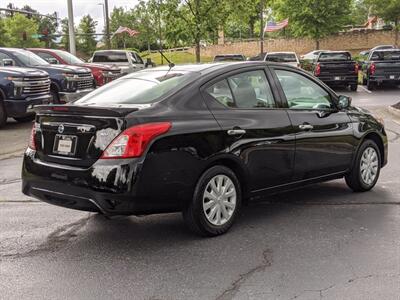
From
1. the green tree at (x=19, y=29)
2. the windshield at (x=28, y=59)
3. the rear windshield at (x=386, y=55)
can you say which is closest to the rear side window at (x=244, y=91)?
the windshield at (x=28, y=59)

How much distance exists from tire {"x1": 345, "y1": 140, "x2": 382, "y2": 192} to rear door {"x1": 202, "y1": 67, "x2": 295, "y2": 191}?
→ 1.25 metres

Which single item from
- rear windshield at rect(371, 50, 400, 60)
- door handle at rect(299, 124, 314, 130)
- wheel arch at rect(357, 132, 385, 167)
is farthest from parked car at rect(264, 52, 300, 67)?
door handle at rect(299, 124, 314, 130)

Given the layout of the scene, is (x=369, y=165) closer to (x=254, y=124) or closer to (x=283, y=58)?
(x=254, y=124)

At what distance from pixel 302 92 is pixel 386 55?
814 inches

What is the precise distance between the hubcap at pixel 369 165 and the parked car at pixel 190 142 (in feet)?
1.55

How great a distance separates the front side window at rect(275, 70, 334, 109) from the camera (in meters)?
5.99

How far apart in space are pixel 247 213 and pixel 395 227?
149 centimetres

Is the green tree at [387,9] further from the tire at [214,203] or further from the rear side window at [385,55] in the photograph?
the tire at [214,203]

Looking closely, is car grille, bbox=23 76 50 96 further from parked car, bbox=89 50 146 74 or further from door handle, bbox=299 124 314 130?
parked car, bbox=89 50 146 74

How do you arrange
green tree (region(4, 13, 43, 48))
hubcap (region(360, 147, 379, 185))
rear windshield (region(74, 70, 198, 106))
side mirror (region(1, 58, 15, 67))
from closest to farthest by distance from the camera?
rear windshield (region(74, 70, 198, 106))
hubcap (region(360, 147, 379, 185))
side mirror (region(1, 58, 15, 67))
green tree (region(4, 13, 43, 48))

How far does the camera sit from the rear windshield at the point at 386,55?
2488 centimetres

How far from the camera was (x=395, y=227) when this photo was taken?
544 cm

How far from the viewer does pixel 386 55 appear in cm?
2525

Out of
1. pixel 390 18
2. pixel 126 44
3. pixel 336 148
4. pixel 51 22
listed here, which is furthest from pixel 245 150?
pixel 51 22
